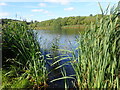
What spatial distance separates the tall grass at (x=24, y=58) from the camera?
8.25 ft

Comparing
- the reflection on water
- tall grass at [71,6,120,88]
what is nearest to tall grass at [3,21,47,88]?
the reflection on water

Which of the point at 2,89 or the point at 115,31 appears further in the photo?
the point at 2,89

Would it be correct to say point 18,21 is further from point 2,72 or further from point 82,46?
point 82,46

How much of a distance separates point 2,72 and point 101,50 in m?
2.59

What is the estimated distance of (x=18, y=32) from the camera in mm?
3195

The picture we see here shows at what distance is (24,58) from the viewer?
299cm

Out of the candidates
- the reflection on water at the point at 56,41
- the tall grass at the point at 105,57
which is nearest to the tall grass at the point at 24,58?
the reflection on water at the point at 56,41

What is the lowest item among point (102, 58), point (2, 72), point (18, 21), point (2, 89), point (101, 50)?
point (2, 89)

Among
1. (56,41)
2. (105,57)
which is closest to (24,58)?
(105,57)

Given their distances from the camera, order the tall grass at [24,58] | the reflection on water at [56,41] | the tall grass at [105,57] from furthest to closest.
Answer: the reflection on water at [56,41], the tall grass at [24,58], the tall grass at [105,57]

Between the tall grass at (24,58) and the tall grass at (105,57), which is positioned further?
the tall grass at (24,58)

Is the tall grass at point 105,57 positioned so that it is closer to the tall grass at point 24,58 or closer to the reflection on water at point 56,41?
the reflection on water at point 56,41

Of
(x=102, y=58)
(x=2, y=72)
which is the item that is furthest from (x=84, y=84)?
(x=2, y=72)

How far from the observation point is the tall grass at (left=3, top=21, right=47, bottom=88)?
2515mm
